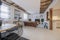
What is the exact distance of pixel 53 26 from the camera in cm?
785

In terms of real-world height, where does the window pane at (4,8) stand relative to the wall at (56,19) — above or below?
above

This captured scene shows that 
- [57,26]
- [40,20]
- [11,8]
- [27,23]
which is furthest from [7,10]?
[40,20]

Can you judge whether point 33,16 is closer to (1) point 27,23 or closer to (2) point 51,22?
(1) point 27,23

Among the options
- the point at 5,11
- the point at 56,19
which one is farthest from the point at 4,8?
the point at 56,19

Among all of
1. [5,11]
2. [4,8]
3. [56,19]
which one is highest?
[4,8]

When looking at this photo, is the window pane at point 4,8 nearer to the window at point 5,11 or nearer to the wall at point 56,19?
the window at point 5,11

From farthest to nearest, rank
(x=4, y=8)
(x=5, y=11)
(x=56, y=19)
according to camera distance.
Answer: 1. (x=5, y=11)
2. (x=4, y=8)
3. (x=56, y=19)

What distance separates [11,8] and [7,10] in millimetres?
599

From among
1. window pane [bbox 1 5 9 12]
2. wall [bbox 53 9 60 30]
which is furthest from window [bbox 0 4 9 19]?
wall [bbox 53 9 60 30]

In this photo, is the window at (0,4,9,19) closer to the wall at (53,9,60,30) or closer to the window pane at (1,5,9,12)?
the window pane at (1,5,9,12)

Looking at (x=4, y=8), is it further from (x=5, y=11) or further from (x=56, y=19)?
(x=56, y=19)

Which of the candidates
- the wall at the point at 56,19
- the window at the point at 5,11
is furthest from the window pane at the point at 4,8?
the wall at the point at 56,19

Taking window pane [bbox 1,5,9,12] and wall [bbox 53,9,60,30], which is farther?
window pane [bbox 1,5,9,12]

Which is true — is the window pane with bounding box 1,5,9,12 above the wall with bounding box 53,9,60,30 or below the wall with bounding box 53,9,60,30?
above
